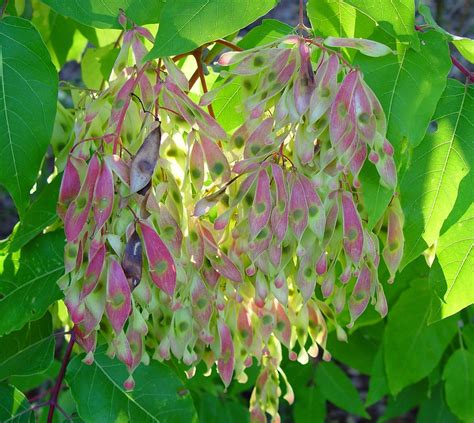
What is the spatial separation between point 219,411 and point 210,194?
972mm

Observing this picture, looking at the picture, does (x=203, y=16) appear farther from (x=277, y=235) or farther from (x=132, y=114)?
(x=277, y=235)

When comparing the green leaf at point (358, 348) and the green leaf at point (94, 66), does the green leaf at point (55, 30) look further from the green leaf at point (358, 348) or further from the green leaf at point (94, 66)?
the green leaf at point (358, 348)

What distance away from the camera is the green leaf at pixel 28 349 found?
50.3 inches

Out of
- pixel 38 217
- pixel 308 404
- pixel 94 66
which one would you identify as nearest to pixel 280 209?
pixel 38 217

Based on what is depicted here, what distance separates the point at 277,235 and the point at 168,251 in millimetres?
121

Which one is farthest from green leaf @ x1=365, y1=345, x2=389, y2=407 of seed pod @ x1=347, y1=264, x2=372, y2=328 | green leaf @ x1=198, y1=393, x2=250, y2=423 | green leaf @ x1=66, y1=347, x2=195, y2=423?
seed pod @ x1=347, y1=264, x2=372, y2=328

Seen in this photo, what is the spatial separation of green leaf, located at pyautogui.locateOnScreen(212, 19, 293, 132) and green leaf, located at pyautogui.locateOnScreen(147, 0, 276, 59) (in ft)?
0.42

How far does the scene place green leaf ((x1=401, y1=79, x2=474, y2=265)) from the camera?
1072mm

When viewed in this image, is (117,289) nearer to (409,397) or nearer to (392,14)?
(392,14)

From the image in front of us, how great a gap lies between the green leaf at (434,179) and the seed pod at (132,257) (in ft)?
1.25

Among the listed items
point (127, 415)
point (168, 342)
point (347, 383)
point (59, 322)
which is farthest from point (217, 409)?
point (168, 342)

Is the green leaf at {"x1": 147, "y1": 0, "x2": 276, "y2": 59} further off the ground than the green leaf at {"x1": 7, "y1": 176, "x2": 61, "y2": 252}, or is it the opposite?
the green leaf at {"x1": 147, "y1": 0, "x2": 276, "y2": 59}

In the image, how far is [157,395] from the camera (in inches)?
48.6

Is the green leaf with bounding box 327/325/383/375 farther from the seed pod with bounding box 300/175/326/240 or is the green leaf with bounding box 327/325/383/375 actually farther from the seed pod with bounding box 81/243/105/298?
the seed pod with bounding box 81/243/105/298
